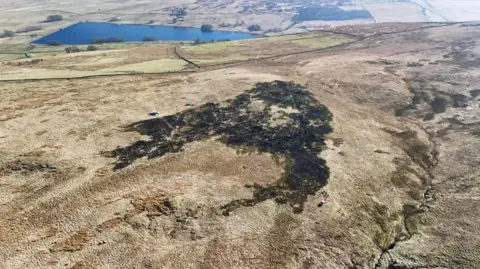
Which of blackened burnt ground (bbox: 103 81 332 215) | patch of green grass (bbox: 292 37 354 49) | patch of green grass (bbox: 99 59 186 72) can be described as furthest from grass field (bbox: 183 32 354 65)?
blackened burnt ground (bbox: 103 81 332 215)

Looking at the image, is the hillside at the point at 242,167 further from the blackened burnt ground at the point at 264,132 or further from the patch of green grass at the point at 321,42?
the patch of green grass at the point at 321,42

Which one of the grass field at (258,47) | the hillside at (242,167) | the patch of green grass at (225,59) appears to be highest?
the grass field at (258,47)

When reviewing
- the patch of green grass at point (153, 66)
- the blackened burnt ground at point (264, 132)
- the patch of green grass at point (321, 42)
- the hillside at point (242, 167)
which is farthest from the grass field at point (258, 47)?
the blackened burnt ground at point (264, 132)

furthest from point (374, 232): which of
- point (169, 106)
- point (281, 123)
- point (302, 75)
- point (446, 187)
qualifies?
point (302, 75)

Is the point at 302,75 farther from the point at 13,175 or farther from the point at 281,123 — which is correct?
the point at 13,175

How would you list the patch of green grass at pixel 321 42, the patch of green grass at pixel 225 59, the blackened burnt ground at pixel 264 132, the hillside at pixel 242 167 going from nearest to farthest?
the hillside at pixel 242 167 → the blackened burnt ground at pixel 264 132 → the patch of green grass at pixel 225 59 → the patch of green grass at pixel 321 42

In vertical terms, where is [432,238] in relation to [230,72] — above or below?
below
